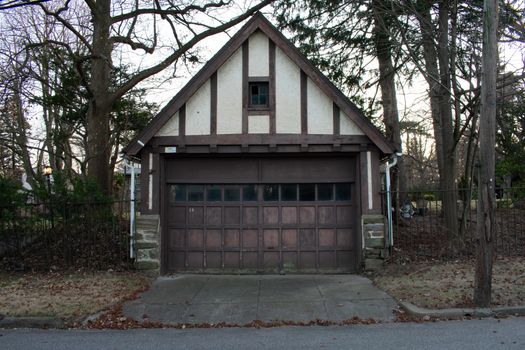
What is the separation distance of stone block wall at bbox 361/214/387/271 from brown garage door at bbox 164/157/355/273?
569 mm

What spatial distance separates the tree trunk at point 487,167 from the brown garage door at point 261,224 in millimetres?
4084

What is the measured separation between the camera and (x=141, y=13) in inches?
589

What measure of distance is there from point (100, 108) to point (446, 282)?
11.0 meters

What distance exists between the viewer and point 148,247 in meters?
10.5

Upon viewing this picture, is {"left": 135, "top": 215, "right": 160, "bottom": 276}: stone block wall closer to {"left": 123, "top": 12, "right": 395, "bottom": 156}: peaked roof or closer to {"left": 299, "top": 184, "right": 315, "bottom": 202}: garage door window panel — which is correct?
{"left": 123, "top": 12, "right": 395, "bottom": 156}: peaked roof

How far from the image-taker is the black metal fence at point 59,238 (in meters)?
10.9

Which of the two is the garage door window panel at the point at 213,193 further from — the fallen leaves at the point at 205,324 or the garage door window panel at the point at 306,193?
the fallen leaves at the point at 205,324

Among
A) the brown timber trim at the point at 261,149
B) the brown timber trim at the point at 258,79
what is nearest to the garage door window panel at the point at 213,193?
the brown timber trim at the point at 261,149

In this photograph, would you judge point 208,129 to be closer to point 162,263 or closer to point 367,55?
point 162,263

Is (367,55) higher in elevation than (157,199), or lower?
higher

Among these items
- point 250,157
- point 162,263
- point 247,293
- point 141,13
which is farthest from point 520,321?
point 141,13

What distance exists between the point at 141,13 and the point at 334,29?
20.3ft

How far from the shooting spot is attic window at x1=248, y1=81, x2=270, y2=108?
424 inches

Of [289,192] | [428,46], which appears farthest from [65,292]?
[428,46]
